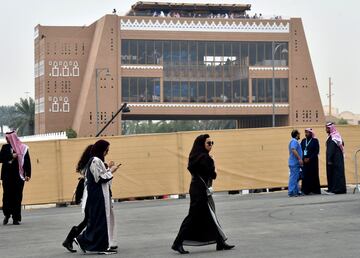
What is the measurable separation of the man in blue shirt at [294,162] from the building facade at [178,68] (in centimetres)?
6626

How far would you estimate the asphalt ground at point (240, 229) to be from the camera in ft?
41.8

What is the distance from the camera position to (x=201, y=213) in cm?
1295

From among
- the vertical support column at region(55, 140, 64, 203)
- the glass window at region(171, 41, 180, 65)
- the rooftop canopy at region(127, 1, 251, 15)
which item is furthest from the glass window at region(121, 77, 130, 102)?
the vertical support column at region(55, 140, 64, 203)

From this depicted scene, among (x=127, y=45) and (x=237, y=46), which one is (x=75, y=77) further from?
(x=237, y=46)

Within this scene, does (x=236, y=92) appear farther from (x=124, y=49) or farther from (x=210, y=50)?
(x=124, y=49)

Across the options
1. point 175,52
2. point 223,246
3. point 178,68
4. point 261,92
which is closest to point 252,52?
point 261,92

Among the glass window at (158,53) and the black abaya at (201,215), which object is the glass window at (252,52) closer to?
the glass window at (158,53)

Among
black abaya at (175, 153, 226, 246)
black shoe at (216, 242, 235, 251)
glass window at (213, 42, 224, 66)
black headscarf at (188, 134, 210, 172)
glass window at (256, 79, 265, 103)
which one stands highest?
glass window at (213, 42, 224, 66)

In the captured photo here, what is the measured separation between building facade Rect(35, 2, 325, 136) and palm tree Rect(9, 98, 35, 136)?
20828 mm

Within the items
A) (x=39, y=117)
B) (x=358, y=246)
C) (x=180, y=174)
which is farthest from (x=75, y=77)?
(x=358, y=246)

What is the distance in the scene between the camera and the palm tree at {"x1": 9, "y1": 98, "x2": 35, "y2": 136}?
11688 centimetres

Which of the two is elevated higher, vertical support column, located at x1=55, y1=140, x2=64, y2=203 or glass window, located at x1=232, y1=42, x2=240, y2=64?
glass window, located at x1=232, y1=42, x2=240, y2=64

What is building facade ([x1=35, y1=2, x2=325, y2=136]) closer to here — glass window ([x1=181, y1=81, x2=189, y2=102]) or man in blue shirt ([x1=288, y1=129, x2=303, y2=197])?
glass window ([x1=181, y1=81, x2=189, y2=102])

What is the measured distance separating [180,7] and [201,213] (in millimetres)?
82828
